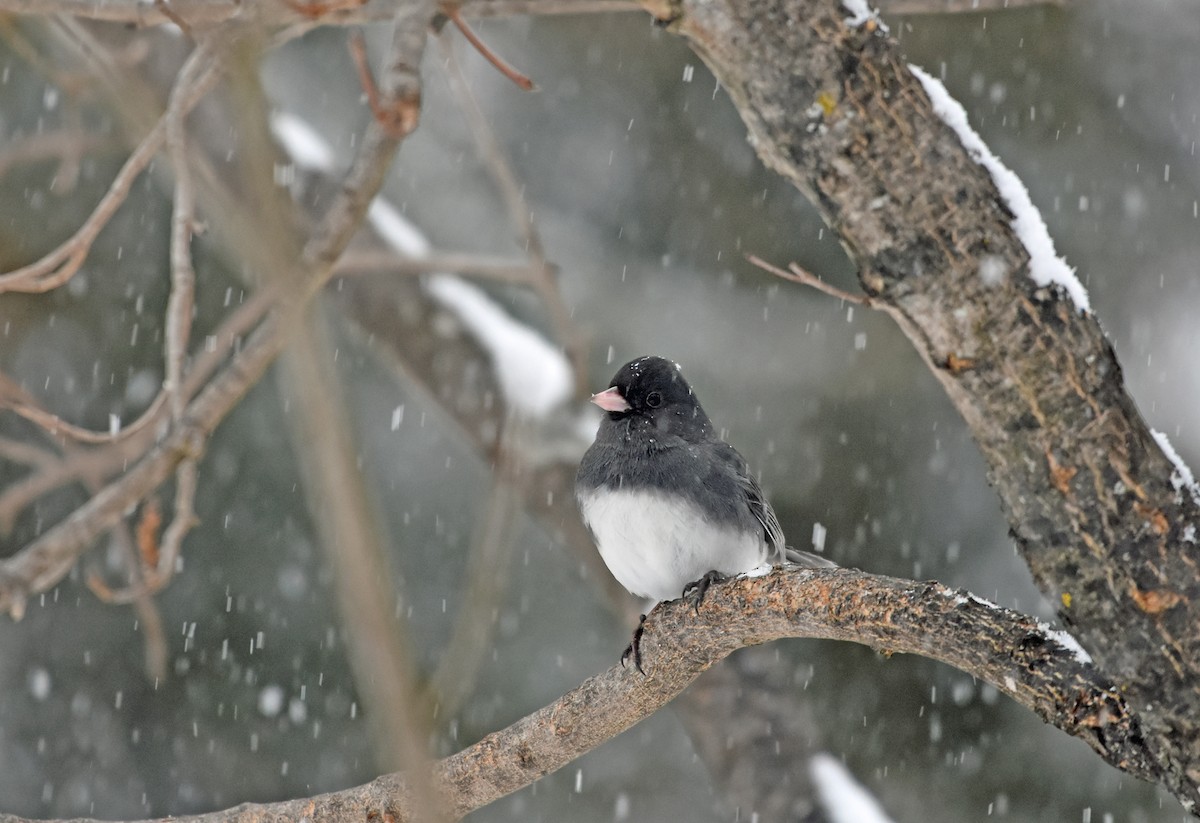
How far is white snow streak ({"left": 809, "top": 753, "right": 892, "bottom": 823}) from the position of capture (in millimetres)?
3135

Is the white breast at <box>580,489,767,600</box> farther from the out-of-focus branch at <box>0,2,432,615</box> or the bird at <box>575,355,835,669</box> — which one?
the out-of-focus branch at <box>0,2,432,615</box>

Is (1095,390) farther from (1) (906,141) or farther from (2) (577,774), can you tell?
(2) (577,774)

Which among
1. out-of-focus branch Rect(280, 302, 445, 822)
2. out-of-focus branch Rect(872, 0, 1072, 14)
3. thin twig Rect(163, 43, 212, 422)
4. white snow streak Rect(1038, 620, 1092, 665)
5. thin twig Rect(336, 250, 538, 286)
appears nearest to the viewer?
out-of-focus branch Rect(280, 302, 445, 822)

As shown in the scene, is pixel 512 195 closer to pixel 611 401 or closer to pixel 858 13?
pixel 611 401

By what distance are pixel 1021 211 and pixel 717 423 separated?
10.7 ft

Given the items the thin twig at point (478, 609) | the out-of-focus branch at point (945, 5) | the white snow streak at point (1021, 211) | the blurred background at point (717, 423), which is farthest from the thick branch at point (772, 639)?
the blurred background at point (717, 423)

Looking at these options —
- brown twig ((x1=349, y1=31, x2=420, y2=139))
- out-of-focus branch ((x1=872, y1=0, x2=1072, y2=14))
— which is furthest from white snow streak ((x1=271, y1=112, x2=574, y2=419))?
brown twig ((x1=349, y1=31, x2=420, y2=139))

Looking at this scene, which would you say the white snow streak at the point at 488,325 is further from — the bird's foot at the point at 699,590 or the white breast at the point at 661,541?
the bird's foot at the point at 699,590

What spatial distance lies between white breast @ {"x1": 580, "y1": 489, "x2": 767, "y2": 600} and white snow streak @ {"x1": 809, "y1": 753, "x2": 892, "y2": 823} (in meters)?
1.10

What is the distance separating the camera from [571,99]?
5.44 meters

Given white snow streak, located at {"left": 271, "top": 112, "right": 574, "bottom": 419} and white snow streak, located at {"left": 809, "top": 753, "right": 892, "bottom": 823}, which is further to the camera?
white snow streak, located at {"left": 271, "top": 112, "right": 574, "bottom": 419}

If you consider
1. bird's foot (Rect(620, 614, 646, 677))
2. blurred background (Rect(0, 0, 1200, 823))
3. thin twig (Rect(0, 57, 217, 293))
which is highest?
thin twig (Rect(0, 57, 217, 293))

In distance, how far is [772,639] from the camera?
1.80 m

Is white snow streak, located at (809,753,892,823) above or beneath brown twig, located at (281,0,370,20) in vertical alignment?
beneath
